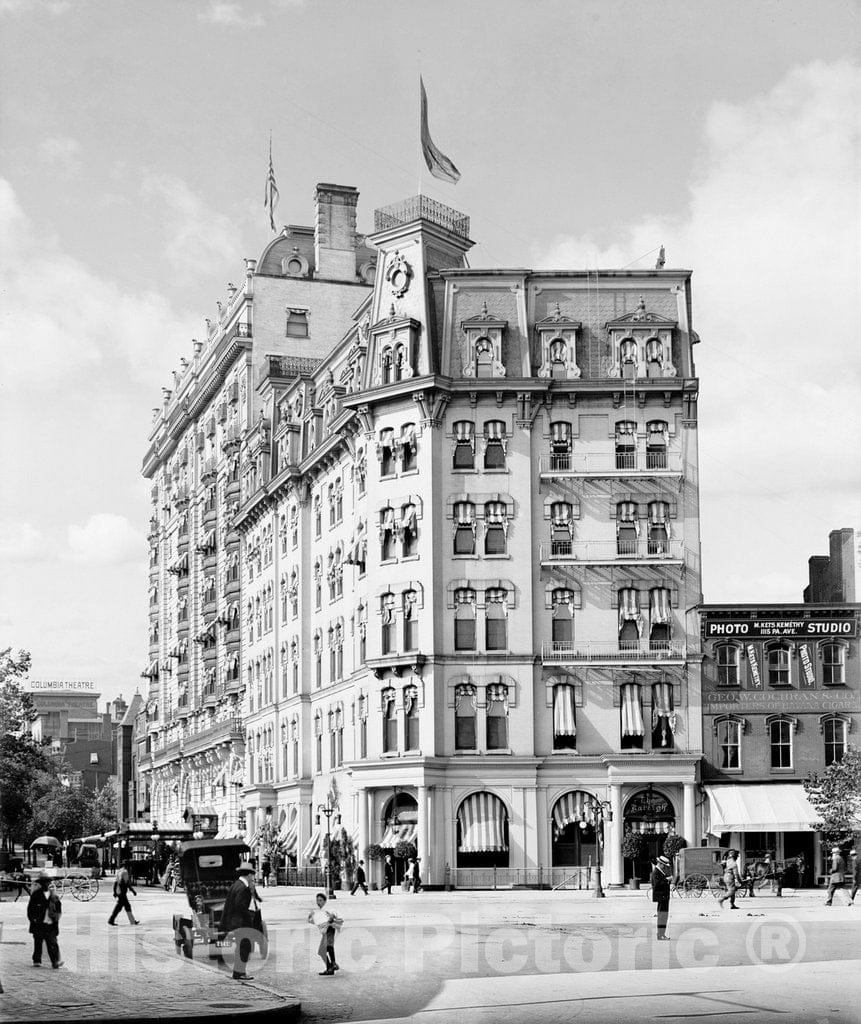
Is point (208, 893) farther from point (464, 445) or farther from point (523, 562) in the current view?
point (464, 445)

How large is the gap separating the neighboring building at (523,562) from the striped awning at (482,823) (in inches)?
3.4

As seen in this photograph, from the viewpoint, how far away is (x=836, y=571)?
7638cm

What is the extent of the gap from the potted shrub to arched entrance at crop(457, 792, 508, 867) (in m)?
5.10

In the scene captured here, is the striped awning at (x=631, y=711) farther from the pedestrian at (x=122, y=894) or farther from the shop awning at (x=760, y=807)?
the pedestrian at (x=122, y=894)

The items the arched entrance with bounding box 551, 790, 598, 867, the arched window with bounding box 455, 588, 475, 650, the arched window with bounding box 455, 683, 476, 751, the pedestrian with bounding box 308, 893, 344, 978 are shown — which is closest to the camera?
the pedestrian with bounding box 308, 893, 344, 978

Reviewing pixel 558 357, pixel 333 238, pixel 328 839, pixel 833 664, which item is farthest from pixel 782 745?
pixel 333 238

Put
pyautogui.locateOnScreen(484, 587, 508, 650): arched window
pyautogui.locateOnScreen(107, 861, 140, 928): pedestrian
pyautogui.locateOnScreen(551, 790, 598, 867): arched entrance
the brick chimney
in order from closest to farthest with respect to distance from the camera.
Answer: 1. pyautogui.locateOnScreen(107, 861, 140, 928): pedestrian
2. pyautogui.locateOnScreen(551, 790, 598, 867): arched entrance
3. pyautogui.locateOnScreen(484, 587, 508, 650): arched window
4. the brick chimney

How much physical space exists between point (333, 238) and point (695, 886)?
2253 inches

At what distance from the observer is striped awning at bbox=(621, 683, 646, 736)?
225 feet

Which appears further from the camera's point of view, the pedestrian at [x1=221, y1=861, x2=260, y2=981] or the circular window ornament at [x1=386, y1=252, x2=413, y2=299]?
the circular window ornament at [x1=386, y1=252, x2=413, y2=299]

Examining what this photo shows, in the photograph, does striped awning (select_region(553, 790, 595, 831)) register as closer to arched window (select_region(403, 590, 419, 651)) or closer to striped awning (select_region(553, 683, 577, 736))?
striped awning (select_region(553, 683, 577, 736))

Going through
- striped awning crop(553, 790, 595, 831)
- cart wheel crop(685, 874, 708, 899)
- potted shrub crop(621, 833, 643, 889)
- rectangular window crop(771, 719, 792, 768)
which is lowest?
cart wheel crop(685, 874, 708, 899)

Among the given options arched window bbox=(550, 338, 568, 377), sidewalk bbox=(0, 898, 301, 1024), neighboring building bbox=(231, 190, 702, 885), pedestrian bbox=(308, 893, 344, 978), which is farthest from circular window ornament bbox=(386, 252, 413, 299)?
pedestrian bbox=(308, 893, 344, 978)

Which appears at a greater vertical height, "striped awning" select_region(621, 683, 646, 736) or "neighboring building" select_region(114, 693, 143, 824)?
"striped awning" select_region(621, 683, 646, 736)
